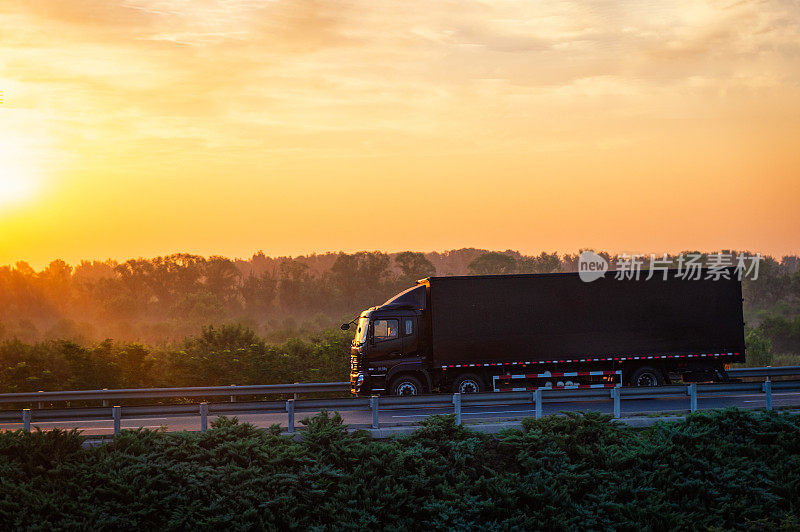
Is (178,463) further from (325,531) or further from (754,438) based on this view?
(754,438)

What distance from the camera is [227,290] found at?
4136 inches

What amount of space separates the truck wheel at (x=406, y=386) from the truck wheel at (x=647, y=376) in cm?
711

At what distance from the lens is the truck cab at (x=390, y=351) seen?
25.0m

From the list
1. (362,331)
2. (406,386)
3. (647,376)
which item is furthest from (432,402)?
(647,376)

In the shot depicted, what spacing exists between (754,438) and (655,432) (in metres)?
2.62

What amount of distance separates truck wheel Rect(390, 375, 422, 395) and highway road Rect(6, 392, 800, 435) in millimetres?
766

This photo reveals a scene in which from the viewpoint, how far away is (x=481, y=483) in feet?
58.2

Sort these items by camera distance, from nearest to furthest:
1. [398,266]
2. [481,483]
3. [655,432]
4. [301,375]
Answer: [481,483]
[655,432]
[301,375]
[398,266]

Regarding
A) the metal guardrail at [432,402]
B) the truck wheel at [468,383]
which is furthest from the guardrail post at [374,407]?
the truck wheel at [468,383]

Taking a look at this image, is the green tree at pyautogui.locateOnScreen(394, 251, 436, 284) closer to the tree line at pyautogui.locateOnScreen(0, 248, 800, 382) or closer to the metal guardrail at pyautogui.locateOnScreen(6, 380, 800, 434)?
the tree line at pyautogui.locateOnScreen(0, 248, 800, 382)

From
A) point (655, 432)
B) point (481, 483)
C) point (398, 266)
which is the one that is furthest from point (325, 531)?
point (398, 266)

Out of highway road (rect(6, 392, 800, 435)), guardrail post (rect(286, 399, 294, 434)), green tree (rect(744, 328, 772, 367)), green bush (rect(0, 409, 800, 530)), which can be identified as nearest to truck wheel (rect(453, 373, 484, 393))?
highway road (rect(6, 392, 800, 435))

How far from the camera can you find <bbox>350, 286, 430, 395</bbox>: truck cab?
81.9ft

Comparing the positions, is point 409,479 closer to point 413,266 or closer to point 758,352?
point 758,352
